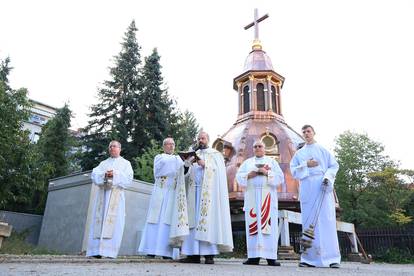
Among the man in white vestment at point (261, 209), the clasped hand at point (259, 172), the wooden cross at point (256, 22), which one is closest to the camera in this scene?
the man in white vestment at point (261, 209)

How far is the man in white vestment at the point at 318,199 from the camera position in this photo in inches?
241

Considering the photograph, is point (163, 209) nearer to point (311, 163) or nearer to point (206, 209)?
point (206, 209)

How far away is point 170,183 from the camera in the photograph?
7020 millimetres

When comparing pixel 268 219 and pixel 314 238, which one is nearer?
pixel 314 238

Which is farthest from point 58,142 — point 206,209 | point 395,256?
point 206,209

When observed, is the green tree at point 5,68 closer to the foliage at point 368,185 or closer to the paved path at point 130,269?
the paved path at point 130,269

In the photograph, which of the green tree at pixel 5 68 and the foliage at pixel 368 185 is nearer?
the green tree at pixel 5 68

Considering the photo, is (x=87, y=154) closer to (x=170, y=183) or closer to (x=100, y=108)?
(x=100, y=108)

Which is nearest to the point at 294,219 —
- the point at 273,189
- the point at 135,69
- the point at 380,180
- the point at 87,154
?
the point at 273,189

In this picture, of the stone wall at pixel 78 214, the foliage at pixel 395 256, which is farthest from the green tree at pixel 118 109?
the foliage at pixel 395 256

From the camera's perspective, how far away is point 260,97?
1075 inches

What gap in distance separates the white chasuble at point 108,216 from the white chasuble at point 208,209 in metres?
1.49

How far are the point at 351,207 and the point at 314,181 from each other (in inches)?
962

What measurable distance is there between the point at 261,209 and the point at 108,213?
2869 mm
